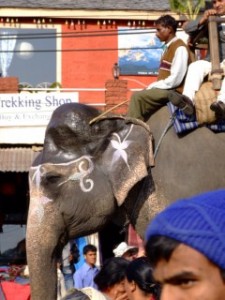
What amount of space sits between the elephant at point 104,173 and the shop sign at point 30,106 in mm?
10895

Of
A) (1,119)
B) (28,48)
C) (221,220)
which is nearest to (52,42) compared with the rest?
(28,48)

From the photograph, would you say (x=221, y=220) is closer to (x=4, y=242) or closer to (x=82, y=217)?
(x=82, y=217)

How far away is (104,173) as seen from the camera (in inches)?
243

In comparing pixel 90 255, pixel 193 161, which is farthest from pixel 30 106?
pixel 193 161

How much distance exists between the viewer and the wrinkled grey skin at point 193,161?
6008 millimetres

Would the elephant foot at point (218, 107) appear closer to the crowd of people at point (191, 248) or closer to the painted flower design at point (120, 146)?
the painted flower design at point (120, 146)

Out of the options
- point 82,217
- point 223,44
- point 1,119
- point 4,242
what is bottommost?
point 4,242

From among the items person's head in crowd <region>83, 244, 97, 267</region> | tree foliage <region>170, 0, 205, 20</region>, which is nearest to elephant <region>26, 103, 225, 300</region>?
person's head in crowd <region>83, 244, 97, 267</region>

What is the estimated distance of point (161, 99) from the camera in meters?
6.08

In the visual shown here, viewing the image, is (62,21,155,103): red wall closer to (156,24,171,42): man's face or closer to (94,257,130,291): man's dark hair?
(156,24,171,42): man's face

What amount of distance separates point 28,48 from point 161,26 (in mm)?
15885

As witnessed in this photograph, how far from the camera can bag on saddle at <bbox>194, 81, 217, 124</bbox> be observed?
5805 mm

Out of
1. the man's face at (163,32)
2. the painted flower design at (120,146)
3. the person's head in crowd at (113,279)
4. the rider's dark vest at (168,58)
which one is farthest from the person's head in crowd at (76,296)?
the man's face at (163,32)

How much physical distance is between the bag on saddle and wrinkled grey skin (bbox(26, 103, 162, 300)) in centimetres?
37
